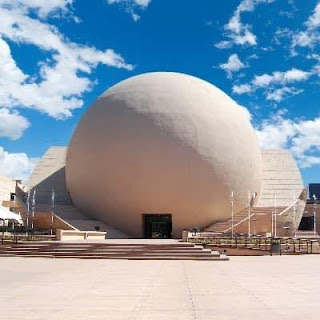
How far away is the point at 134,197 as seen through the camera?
136ft

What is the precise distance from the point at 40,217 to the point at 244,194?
58.9 feet

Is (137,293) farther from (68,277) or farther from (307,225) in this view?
(307,225)

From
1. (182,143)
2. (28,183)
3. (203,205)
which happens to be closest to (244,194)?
(203,205)

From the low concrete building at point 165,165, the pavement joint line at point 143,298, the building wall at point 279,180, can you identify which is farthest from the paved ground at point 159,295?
the building wall at point 279,180

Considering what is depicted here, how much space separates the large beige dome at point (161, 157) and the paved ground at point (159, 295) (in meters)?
27.1

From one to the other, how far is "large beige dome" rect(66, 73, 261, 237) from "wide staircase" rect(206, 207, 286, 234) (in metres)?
0.65

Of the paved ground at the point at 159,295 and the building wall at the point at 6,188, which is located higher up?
the building wall at the point at 6,188

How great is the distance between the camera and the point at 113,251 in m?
22.3

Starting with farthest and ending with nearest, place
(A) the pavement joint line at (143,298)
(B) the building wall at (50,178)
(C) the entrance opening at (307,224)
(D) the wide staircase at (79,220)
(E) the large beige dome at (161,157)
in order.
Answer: (C) the entrance opening at (307,224) → (B) the building wall at (50,178) → (E) the large beige dome at (161,157) → (D) the wide staircase at (79,220) → (A) the pavement joint line at (143,298)

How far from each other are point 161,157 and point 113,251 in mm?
19394

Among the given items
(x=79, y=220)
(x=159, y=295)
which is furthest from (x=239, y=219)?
(x=159, y=295)

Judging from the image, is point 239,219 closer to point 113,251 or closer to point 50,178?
point 50,178

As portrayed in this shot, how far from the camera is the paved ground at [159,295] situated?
A: 7402 mm

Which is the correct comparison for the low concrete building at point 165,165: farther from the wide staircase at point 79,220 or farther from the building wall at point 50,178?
the building wall at point 50,178
